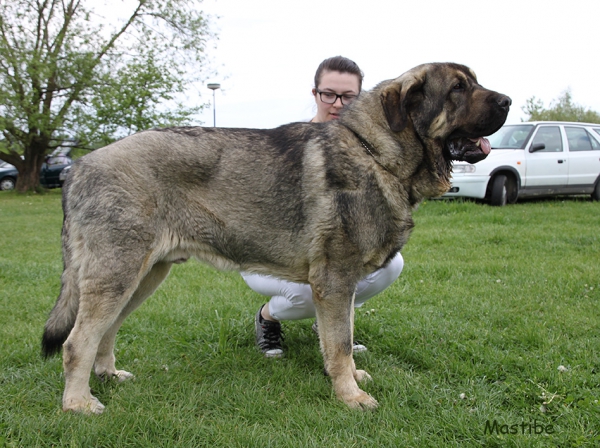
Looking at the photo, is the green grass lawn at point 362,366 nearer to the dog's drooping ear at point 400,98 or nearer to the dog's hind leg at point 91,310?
the dog's hind leg at point 91,310

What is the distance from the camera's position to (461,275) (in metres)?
5.88

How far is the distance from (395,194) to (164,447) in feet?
6.48

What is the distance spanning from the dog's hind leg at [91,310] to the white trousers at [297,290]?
1.05m

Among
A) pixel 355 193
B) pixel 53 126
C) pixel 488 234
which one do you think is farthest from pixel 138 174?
pixel 53 126

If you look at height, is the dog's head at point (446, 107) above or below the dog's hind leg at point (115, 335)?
above

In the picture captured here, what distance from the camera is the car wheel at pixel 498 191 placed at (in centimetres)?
1146

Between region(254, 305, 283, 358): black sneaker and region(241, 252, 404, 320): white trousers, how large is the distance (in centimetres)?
10

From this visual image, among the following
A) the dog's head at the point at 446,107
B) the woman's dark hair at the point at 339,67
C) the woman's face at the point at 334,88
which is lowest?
the dog's head at the point at 446,107

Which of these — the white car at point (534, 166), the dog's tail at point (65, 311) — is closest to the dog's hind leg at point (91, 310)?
the dog's tail at point (65, 311)

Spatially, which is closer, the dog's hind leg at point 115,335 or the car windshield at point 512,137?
the dog's hind leg at point 115,335

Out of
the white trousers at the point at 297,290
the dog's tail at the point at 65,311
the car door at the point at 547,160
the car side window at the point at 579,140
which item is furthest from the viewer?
the car side window at the point at 579,140

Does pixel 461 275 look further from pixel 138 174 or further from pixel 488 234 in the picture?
pixel 138 174

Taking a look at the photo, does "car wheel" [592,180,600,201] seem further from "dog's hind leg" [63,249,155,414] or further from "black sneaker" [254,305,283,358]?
"dog's hind leg" [63,249,155,414]

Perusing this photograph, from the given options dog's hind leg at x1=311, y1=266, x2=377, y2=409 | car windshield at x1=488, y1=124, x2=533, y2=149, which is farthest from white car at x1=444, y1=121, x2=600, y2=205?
dog's hind leg at x1=311, y1=266, x2=377, y2=409
